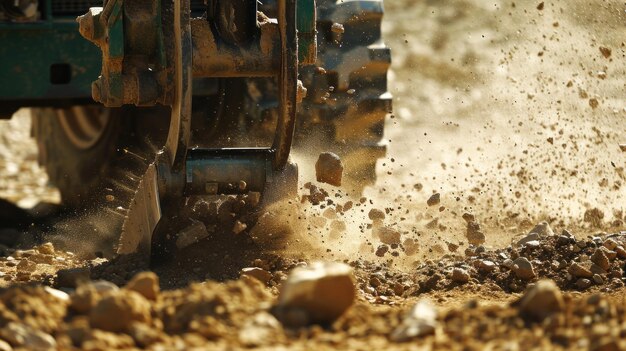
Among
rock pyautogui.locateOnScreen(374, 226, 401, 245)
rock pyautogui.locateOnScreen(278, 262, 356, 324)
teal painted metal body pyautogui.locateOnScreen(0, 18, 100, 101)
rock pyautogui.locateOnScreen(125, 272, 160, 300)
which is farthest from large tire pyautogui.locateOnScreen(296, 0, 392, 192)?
rock pyautogui.locateOnScreen(278, 262, 356, 324)

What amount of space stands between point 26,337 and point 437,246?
8.54ft

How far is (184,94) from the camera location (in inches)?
179

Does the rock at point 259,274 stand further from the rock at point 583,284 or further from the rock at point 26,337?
the rock at point 26,337

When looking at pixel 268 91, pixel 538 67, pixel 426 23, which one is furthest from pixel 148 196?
pixel 426 23

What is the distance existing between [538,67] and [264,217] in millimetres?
5295

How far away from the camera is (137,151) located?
21.0ft

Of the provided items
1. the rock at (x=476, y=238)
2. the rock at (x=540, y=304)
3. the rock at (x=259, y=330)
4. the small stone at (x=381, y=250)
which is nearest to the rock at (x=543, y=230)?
the rock at (x=476, y=238)

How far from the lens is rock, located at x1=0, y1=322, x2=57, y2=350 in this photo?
10.4 feet

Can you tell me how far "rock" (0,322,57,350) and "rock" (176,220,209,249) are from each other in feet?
5.94

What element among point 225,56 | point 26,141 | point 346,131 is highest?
point 225,56

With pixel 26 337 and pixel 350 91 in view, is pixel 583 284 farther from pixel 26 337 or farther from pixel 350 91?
pixel 26 337

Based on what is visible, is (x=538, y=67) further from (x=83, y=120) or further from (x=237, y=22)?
(x=237, y=22)

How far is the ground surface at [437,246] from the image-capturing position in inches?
124

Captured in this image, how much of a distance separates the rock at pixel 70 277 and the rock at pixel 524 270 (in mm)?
1497
